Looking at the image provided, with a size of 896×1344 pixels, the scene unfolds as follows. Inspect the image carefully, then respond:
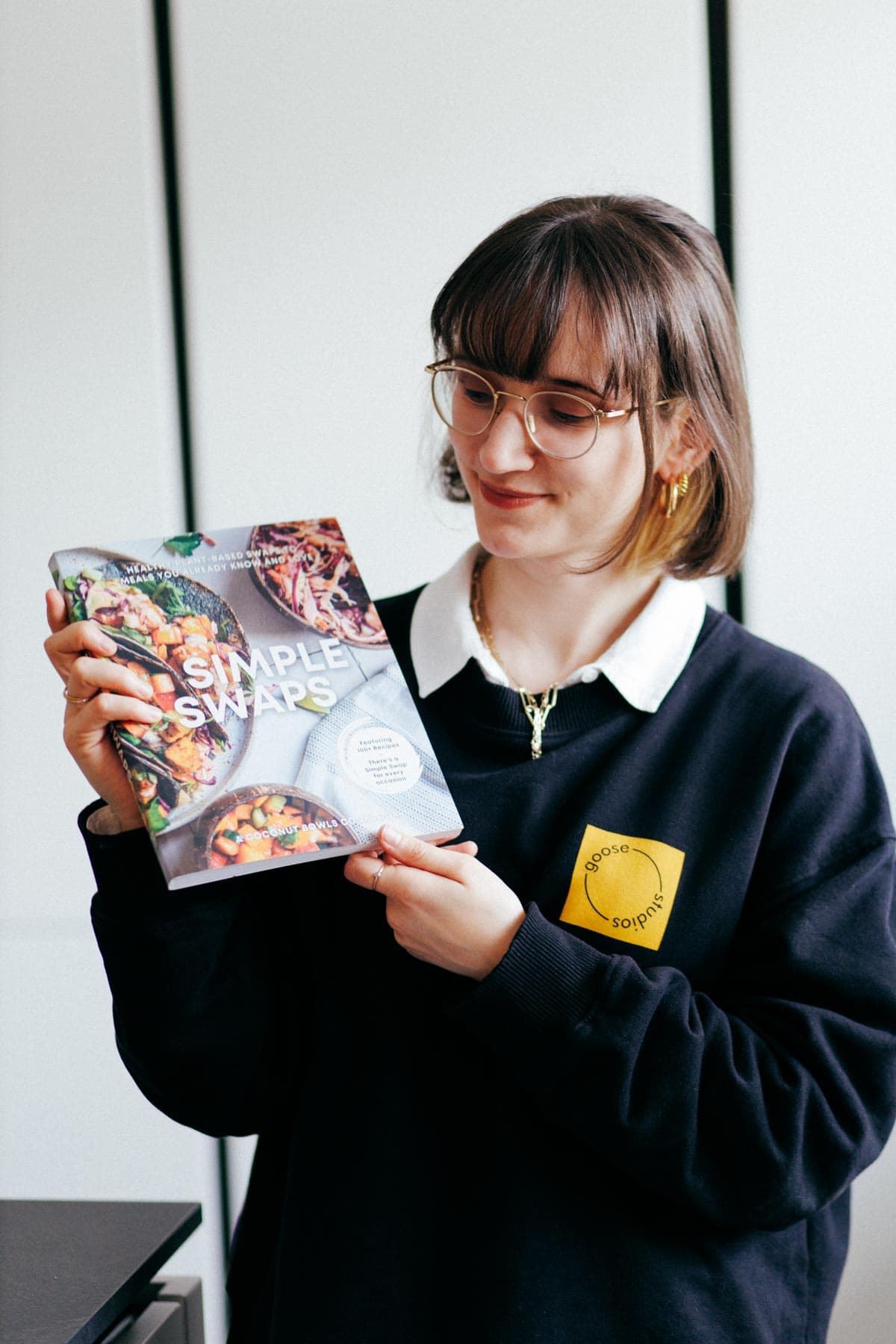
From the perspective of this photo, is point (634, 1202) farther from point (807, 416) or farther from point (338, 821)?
point (807, 416)

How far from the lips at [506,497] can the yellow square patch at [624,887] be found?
0.29 meters

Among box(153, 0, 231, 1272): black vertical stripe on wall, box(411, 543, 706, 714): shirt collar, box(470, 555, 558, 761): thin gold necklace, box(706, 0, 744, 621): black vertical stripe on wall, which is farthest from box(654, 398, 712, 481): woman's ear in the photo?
box(153, 0, 231, 1272): black vertical stripe on wall

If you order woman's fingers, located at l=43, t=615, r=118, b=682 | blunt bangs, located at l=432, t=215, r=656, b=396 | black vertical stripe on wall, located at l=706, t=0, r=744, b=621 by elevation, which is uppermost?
black vertical stripe on wall, located at l=706, t=0, r=744, b=621

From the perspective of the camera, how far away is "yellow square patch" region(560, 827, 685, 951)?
1.01 metres

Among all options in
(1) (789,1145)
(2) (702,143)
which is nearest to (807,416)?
(2) (702,143)

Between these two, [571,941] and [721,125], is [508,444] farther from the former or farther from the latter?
[721,125]

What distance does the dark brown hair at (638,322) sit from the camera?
3.27 feet

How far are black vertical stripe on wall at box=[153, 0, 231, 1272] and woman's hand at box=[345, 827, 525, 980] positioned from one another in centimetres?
102

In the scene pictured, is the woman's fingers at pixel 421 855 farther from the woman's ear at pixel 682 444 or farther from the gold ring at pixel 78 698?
the woman's ear at pixel 682 444

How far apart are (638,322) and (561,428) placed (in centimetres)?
11

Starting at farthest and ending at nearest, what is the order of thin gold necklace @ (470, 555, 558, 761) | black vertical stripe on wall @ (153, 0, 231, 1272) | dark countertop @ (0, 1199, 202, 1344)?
black vertical stripe on wall @ (153, 0, 231, 1272) → thin gold necklace @ (470, 555, 558, 761) → dark countertop @ (0, 1199, 202, 1344)

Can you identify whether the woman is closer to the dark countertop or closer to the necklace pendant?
the necklace pendant

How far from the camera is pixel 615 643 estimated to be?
44.2 inches

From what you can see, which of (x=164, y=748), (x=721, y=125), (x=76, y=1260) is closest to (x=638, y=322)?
(x=164, y=748)
